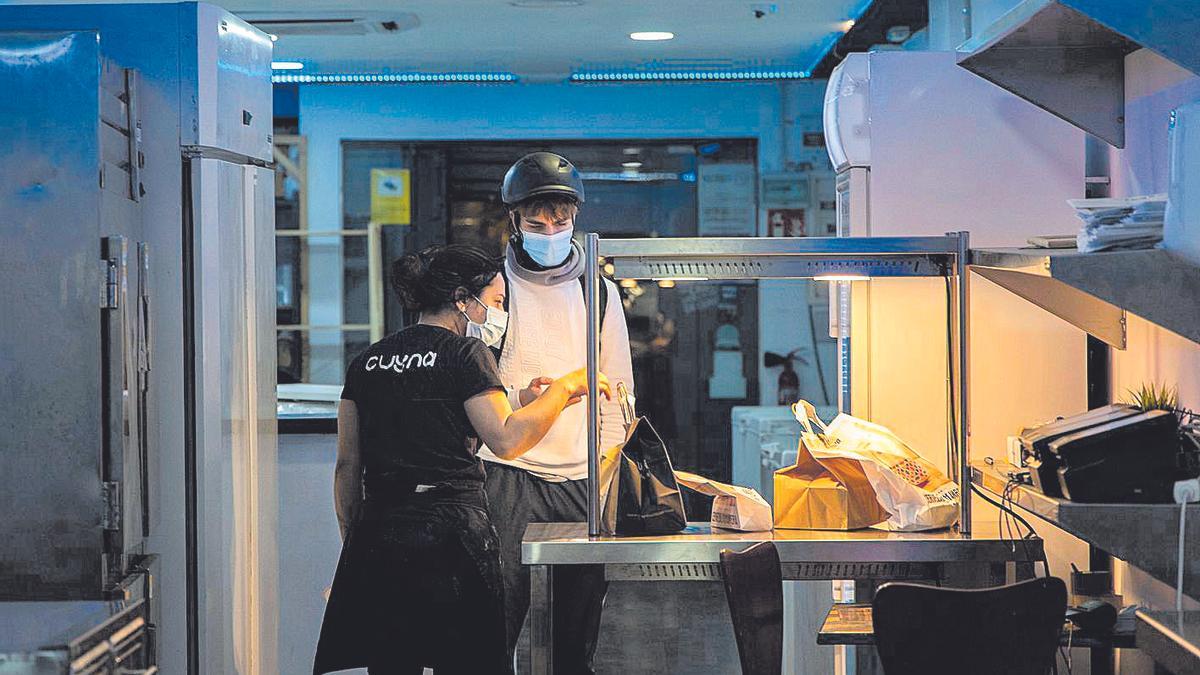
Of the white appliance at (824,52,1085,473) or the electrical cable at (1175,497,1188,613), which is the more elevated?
the white appliance at (824,52,1085,473)

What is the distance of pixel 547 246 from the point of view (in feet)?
11.3

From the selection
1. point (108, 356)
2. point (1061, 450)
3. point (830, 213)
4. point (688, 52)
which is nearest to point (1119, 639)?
point (1061, 450)

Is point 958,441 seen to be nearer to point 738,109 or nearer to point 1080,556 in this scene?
point 1080,556

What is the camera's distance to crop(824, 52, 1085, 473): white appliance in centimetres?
340

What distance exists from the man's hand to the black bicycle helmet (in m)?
0.49

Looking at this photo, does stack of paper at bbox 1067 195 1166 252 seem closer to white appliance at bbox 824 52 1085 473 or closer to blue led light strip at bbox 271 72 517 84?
white appliance at bbox 824 52 1085 473

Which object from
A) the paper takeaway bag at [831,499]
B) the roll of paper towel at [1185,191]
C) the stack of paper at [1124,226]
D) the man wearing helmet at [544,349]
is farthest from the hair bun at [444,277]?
the roll of paper towel at [1185,191]

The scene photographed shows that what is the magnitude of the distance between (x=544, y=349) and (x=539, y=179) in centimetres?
44

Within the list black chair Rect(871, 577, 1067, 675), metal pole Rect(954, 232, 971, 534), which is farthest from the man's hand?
black chair Rect(871, 577, 1067, 675)

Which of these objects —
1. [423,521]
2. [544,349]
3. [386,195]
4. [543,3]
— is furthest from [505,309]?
[386,195]

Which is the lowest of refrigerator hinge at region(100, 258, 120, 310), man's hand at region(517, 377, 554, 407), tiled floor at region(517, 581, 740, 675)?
tiled floor at region(517, 581, 740, 675)

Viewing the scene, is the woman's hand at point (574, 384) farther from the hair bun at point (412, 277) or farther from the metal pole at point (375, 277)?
the metal pole at point (375, 277)

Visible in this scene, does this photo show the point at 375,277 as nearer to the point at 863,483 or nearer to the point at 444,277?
the point at 444,277

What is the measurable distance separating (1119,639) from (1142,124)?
46.2 inches
